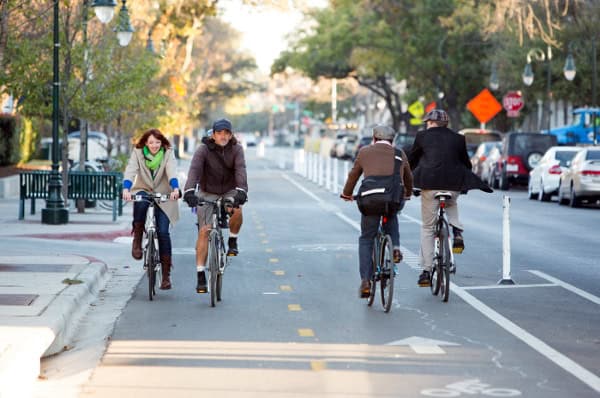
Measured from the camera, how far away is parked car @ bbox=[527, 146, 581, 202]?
36.4m

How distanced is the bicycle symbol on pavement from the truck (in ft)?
140

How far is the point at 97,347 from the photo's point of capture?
10695 mm

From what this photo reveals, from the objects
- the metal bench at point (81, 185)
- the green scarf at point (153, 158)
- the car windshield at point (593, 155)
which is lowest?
the metal bench at point (81, 185)

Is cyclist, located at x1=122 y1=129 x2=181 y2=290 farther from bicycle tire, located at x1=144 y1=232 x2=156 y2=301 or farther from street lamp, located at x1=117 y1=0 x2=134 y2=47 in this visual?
street lamp, located at x1=117 y1=0 x2=134 y2=47

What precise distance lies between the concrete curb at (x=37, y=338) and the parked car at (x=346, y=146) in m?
69.3

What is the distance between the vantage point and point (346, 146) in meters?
84.3

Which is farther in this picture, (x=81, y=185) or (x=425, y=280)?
(x=81, y=185)

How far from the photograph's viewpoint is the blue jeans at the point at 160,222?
14094mm

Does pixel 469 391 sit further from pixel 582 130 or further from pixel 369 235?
pixel 582 130

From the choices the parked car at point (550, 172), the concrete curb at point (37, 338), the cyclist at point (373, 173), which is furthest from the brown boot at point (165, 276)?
the parked car at point (550, 172)

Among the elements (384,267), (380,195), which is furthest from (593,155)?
(384,267)

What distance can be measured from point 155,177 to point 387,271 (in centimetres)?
275

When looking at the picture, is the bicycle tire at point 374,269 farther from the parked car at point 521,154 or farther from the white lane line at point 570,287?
the parked car at point 521,154

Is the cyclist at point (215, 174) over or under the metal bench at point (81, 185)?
over
